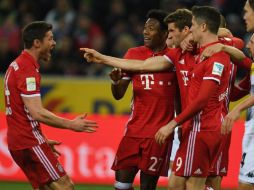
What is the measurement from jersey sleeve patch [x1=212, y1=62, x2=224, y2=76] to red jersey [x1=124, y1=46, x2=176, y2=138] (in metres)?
0.97

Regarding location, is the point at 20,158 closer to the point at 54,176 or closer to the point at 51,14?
the point at 54,176

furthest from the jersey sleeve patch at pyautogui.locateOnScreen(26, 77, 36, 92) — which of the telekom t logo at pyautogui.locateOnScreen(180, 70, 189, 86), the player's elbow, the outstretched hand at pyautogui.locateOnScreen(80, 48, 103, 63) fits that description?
the telekom t logo at pyautogui.locateOnScreen(180, 70, 189, 86)

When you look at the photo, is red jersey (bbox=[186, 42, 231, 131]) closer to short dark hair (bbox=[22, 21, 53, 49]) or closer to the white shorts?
the white shorts

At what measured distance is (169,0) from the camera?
14992mm

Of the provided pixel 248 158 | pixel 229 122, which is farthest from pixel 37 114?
pixel 248 158

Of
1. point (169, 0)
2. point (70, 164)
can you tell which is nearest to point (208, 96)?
point (70, 164)

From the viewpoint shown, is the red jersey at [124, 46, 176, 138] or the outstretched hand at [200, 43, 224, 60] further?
the red jersey at [124, 46, 176, 138]

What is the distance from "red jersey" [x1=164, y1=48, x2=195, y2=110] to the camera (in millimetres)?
8148

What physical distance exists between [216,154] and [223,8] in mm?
8239

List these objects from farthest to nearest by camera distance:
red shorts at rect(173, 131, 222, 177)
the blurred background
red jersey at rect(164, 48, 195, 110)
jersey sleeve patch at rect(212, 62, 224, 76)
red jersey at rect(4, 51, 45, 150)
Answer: the blurred background → red jersey at rect(164, 48, 195, 110) → red jersey at rect(4, 51, 45, 150) → red shorts at rect(173, 131, 222, 177) → jersey sleeve patch at rect(212, 62, 224, 76)

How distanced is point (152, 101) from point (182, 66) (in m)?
0.62

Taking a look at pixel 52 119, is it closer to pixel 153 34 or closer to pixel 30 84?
pixel 30 84

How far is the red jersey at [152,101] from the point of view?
8570 millimetres

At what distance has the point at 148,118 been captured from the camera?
862 centimetres
